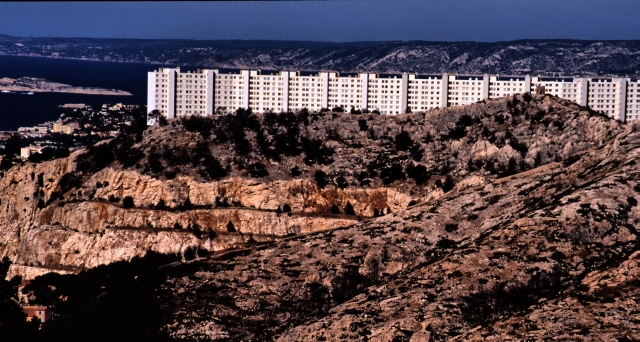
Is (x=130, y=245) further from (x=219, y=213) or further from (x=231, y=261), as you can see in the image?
(x=231, y=261)

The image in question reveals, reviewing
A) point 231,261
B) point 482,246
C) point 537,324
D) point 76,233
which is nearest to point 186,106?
point 76,233

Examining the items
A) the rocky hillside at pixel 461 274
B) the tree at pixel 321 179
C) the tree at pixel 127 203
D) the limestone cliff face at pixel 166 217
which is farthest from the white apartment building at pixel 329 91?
the rocky hillside at pixel 461 274

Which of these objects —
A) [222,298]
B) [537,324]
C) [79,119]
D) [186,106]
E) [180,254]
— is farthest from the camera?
[79,119]

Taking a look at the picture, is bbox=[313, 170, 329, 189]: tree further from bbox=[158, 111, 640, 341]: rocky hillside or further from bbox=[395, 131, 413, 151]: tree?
bbox=[158, 111, 640, 341]: rocky hillside

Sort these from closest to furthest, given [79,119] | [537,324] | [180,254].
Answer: [537,324] → [180,254] → [79,119]

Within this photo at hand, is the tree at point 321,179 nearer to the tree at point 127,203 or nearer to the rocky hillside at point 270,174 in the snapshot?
the rocky hillside at point 270,174
